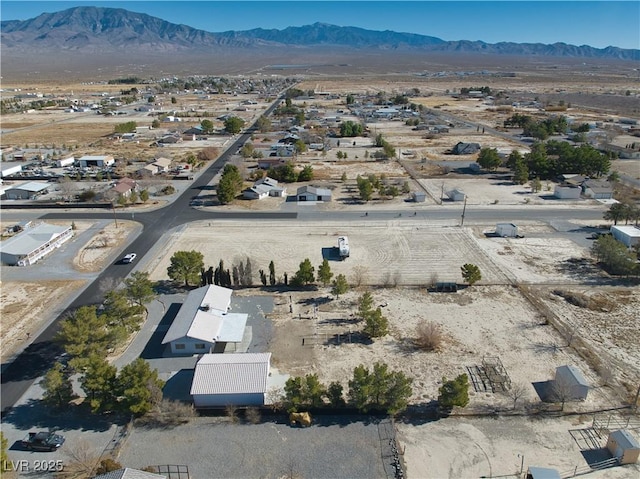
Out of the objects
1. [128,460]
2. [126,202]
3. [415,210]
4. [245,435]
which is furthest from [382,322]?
[126,202]

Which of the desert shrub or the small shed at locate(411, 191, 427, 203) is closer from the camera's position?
the desert shrub

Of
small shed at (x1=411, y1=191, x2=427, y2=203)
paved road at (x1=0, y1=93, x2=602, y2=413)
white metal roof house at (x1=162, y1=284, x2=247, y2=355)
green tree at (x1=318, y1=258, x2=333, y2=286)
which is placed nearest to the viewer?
white metal roof house at (x1=162, y1=284, x2=247, y2=355)

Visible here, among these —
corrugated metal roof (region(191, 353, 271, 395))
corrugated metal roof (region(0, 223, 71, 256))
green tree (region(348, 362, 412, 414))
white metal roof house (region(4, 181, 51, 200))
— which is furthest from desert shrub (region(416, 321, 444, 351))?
white metal roof house (region(4, 181, 51, 200))

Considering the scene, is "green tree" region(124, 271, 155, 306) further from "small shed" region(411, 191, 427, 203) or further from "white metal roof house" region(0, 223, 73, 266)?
"small shed" region(411, 191, 427, 203)

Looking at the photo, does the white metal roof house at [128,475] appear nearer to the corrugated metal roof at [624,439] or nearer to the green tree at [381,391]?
the green tree at [381,391]

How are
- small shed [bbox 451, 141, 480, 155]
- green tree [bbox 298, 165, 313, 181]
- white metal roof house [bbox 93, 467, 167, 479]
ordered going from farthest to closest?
small shed [bbox 451, 141, 480, 155] < green tree [bbox 298, 165, 313, 181] < white metal roof house [bbox 93, 467, 167, 479]

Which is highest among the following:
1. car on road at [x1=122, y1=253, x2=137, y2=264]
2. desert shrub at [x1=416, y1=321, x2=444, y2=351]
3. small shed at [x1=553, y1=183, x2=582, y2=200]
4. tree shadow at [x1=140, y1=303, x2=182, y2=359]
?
small shed at [x1=553, y1=183, x2=582, y2=200]

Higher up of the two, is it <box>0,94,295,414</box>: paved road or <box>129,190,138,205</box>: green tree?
<box>129,190,138,205</box>: green tree

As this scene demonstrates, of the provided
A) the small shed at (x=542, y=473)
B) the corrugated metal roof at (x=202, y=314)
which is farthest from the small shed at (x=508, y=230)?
the small shed at (x=542, y=473)
